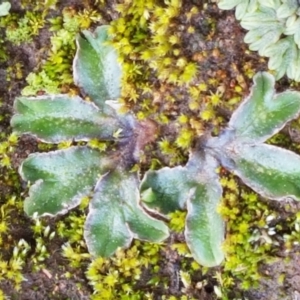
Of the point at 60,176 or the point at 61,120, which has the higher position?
the point at 61,120

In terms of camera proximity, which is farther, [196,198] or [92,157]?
[92,157]

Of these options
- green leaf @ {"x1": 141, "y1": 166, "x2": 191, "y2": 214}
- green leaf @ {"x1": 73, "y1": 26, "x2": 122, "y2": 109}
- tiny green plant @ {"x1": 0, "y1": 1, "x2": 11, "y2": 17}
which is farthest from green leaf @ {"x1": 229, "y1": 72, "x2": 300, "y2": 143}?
tiny green plant @ {"x1": 0, "y1": 1, "x2": 11, "y2": 17}

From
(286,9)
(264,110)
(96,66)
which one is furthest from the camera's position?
(96,66)

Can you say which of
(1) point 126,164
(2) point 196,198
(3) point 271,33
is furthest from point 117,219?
(3) point 271,33

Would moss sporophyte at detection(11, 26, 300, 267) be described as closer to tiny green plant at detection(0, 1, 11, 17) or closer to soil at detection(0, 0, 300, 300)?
soil at detection(0, 0, 300, 300)

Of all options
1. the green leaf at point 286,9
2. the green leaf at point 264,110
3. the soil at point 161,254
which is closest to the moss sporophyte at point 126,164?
the green leaf at point 264,110

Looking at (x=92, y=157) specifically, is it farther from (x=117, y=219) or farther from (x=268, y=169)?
(x=268, y=169)

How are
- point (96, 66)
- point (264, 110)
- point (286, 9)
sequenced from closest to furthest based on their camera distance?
1. point (286, 9)
2. point (264, 110)
3. point (96, 66)

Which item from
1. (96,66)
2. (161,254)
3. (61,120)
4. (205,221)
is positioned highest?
(96,66)
